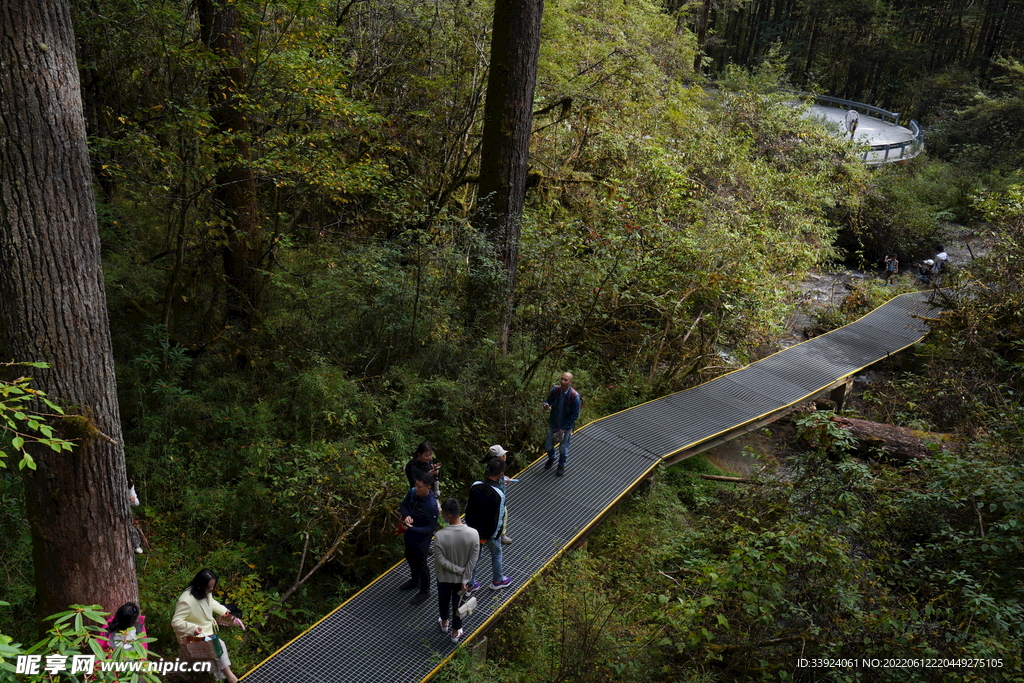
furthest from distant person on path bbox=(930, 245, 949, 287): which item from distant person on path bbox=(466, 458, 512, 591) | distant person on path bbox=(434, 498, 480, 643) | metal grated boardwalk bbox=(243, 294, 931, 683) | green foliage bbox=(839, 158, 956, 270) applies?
distant person on path bbox=(434, 498, 480, 643)

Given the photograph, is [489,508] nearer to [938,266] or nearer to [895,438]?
[895,438]

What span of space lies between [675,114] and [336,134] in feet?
31.0

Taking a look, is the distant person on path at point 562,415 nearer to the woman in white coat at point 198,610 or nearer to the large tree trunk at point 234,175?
the woman in white coat at point 198,610

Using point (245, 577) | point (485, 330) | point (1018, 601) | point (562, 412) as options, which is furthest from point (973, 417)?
point (245, 577)

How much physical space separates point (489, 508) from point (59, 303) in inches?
154

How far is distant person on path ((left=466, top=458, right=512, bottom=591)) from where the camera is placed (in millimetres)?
6121

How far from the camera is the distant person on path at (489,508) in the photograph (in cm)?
612

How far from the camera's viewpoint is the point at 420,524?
604cm

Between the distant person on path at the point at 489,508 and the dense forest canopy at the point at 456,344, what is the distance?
0.78 meters

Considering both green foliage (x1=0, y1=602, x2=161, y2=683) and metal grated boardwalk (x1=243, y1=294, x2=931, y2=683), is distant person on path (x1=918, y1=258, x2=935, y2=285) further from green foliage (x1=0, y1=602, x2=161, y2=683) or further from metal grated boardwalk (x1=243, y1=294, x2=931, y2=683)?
green foliage (x1=0, y1=602, x2=161, y2=683)

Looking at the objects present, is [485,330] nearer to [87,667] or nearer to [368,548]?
[368,548]

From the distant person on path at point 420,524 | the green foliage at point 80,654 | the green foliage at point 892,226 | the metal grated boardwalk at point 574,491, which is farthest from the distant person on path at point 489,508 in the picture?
Result: the green foliage at point 892,226

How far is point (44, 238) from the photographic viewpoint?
4.81 m

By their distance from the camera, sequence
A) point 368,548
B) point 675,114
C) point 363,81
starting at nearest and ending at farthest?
point 368,548 → point 363,81 → point 675,114
